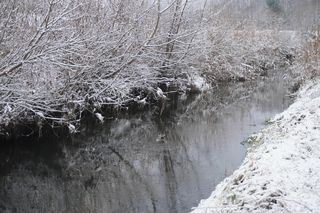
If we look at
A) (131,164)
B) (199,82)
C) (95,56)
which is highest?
(95,56)

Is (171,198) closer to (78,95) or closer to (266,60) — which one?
(78,95)

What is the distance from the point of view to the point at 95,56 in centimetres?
1199

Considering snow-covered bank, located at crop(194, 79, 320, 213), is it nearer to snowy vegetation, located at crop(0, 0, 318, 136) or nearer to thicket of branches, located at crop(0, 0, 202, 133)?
snowy vegetation, located at crop(0, 0, 318, 136)

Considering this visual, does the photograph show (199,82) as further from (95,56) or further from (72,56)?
(72,56)

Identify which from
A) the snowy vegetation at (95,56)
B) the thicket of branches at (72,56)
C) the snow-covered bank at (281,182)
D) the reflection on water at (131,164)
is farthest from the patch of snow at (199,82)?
the snow-covered bank at (281,182)

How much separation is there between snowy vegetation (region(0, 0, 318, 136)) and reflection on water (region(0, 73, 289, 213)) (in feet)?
3.04

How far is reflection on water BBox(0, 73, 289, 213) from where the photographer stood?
7.37 metres

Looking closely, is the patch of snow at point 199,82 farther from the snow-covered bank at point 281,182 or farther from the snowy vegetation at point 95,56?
the snow-covered bank at point 281,182

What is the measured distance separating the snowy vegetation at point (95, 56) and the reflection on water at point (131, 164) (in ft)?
3.04

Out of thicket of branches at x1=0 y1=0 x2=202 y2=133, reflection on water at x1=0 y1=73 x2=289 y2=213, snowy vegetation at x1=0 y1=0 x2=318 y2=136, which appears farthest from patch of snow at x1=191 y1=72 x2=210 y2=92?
reflection on water at x1=0 y1=73 x2=289 y2=213

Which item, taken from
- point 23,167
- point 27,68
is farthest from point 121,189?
point 27,68

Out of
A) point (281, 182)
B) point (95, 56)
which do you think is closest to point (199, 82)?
point (95, 56)

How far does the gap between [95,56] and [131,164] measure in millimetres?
4078

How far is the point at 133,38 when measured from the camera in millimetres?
13336
